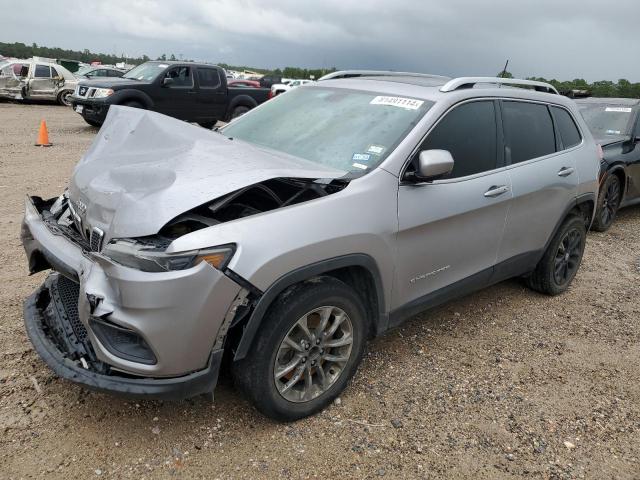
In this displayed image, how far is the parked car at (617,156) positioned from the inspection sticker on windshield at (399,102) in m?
4.78

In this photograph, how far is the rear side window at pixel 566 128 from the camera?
14.8 ft

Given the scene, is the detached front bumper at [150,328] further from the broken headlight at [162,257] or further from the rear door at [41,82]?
the rear door at [41,82]

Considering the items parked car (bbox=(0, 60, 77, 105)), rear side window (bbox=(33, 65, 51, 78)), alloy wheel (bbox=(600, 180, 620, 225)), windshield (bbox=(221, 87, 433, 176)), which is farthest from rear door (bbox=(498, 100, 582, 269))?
rear side window (bbox=(33, 65, 51, 78))

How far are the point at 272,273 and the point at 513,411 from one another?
1.78m

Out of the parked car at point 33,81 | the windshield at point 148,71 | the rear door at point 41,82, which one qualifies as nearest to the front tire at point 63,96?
the parked car at point 33,81

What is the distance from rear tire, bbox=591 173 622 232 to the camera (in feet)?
23.7

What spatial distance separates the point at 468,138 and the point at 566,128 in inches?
61.1

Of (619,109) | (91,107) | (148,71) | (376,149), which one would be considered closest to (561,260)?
(376,149)

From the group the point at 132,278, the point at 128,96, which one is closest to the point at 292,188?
the point at 132,278

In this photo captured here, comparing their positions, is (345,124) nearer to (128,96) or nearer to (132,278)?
(132,278)

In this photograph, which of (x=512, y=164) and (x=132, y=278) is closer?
(x=132, y=278)

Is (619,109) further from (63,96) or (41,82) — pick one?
(41,82)

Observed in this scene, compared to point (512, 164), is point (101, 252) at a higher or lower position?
lower

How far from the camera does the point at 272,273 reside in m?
2.46
